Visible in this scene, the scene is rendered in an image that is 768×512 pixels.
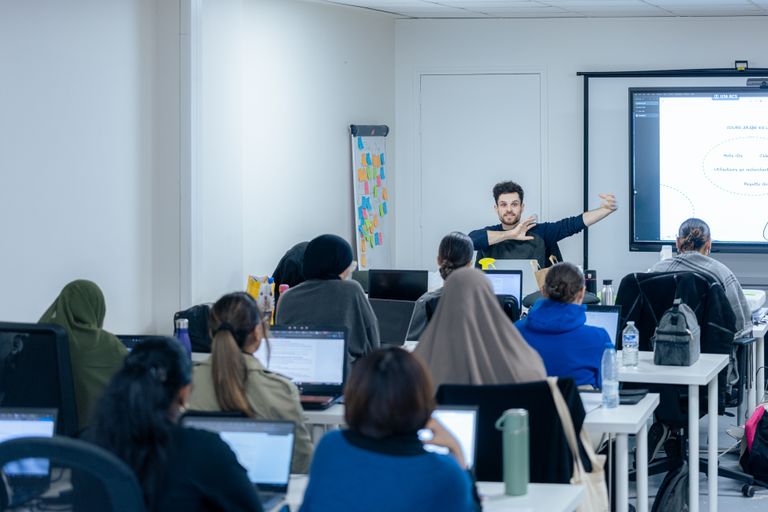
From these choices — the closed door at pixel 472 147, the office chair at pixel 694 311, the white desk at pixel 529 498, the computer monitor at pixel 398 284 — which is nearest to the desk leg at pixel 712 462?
the office chair at pixel 694 311

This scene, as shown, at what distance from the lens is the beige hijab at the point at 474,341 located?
3674 mm

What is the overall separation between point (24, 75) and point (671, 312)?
3156 mm

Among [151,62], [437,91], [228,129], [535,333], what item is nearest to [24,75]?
[151,62]

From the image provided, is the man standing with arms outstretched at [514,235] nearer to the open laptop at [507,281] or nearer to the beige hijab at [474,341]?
the open laptop at [507,281]

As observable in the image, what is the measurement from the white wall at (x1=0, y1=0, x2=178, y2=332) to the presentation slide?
13.5ft

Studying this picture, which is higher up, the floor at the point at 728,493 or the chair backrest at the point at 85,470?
the chair backrest at the point at 85,470

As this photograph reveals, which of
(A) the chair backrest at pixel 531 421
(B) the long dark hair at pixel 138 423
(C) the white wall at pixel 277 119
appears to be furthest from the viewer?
(C) the white wall at pixel 277 119

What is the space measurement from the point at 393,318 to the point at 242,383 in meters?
2.78

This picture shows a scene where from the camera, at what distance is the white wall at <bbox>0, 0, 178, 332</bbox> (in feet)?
17.4

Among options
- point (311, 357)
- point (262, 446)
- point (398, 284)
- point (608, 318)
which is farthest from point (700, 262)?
point (262, 446)

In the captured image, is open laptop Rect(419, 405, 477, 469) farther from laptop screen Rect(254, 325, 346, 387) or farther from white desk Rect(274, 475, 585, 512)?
laptop screen Rect(254, 325, 346, 387)

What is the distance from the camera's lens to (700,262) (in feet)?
20.3

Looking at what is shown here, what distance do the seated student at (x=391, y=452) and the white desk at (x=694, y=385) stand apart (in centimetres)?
290

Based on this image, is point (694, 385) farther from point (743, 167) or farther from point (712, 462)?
point (743, 167)
